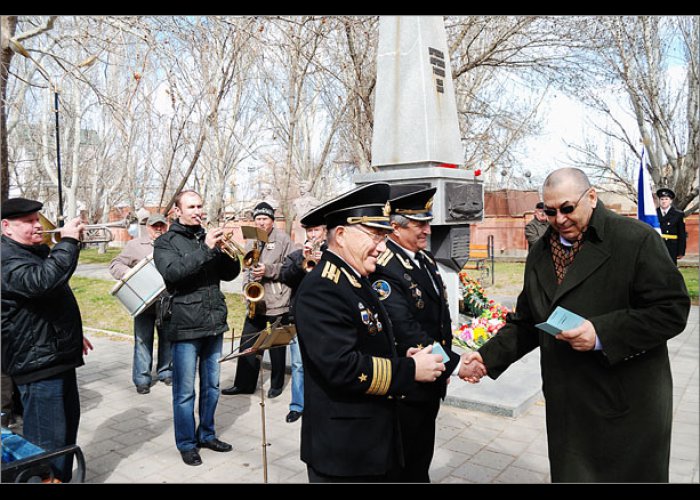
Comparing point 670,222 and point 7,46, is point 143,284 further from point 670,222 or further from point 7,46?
point 670,222

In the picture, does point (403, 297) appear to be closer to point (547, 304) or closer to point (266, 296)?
point (547, 304)

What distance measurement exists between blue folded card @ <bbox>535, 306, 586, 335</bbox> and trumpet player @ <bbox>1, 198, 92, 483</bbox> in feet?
9.51

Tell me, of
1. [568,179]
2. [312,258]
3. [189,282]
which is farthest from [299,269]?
[568,179]

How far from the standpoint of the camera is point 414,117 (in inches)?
304

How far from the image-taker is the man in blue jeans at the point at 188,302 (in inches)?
187

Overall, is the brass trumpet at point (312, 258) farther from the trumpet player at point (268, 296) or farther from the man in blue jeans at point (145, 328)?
the man in blue jeans at point (145, 328)

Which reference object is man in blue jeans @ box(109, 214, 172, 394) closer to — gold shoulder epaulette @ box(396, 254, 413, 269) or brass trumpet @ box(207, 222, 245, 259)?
brass trumpet @ box(207, 222, 245, 259)

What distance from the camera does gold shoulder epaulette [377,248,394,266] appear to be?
3752mm

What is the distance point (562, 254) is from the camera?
10.5ft

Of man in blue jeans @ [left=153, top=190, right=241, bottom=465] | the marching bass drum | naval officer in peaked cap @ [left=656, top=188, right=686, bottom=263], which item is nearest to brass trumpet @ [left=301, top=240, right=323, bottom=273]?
man in blue jeans @ [left=153, top=190, right=241, bottom=465]

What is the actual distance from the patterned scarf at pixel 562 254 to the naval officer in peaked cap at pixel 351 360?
2.71ft

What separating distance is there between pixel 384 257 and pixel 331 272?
996 mm

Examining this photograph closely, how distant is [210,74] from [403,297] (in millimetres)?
9213

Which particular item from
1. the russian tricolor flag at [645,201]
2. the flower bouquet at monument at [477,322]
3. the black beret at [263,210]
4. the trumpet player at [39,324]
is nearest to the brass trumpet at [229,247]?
the black beret at [263,210]
